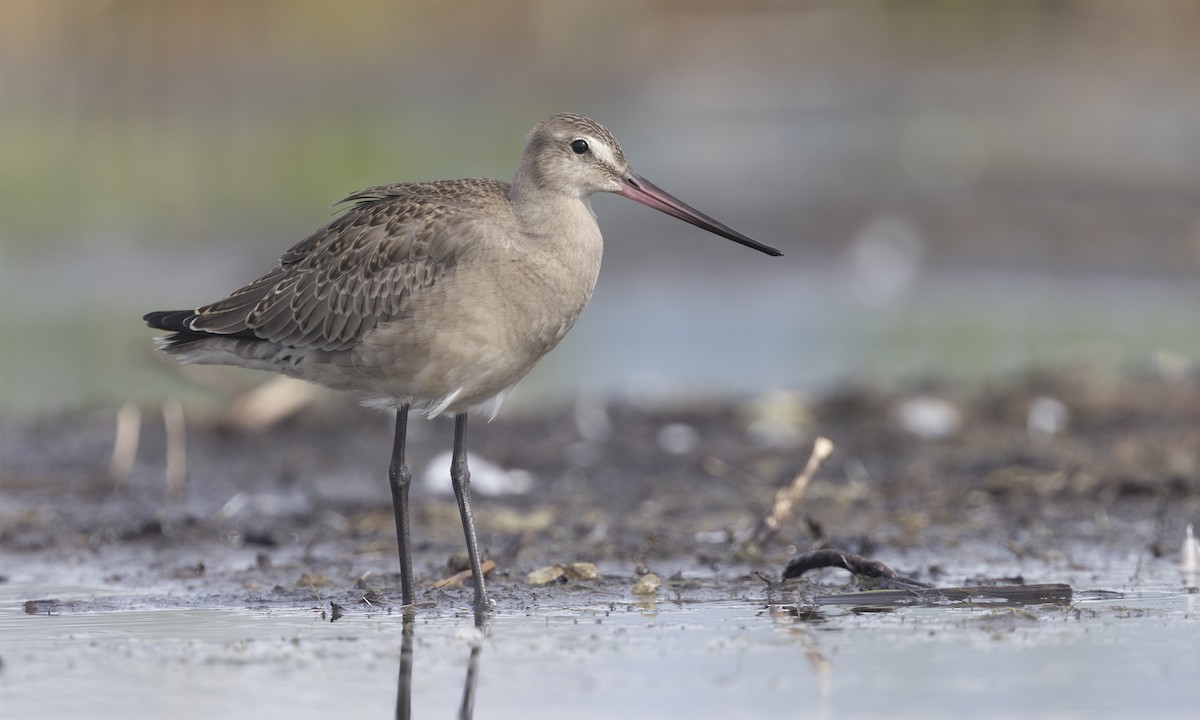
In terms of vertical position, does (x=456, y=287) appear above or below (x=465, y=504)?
above

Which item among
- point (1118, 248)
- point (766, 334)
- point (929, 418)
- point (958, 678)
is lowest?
point (958, 678)

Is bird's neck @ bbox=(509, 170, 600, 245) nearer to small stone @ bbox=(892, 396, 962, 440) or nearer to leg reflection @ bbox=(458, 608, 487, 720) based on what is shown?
leg reflection @ bbox=(458, 608, 487, 720)

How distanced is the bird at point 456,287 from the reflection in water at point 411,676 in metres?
0.38

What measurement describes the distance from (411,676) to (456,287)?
1.72 metres

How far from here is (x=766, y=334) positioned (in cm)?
1570

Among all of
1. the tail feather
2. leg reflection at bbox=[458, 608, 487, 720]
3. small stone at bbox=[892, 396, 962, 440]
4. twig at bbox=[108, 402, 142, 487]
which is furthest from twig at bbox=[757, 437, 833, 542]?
twig at bbox=[108, 402, 142, 487]

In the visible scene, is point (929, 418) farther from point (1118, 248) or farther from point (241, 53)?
point (241, 53)

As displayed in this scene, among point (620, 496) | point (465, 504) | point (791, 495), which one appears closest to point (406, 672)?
point (465, 504)

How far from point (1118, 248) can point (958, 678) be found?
46.9 feet

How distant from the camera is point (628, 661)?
5.59 metres

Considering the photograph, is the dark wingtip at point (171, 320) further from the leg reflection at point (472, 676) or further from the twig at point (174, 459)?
the leg reflection at point (472, 676)

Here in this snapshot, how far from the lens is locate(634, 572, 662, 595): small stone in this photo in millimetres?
6684

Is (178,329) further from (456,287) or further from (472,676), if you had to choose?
(472,676)

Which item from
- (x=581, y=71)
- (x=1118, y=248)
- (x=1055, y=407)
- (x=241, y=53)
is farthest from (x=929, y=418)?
(x=241, y=53)
